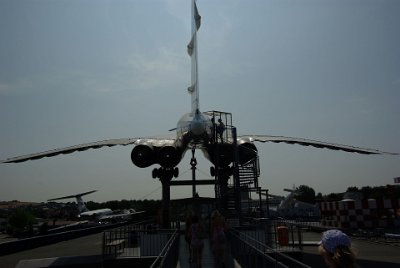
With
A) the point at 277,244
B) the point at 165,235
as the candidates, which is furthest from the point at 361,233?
the point at 165,235

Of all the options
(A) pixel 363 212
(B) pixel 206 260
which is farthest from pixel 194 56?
(A) pixel 363 212

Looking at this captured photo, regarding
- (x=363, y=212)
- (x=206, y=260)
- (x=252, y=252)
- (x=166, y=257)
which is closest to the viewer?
(x=166, y=257)

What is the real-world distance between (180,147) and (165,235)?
525 cm

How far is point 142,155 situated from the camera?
56.0 ft

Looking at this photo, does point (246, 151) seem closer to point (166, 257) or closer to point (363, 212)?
point (363, 212)

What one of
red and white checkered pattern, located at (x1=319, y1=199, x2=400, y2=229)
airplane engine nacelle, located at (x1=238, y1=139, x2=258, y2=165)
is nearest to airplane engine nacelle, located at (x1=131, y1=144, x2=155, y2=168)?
airplane engine nacelle, located at (x1=238, y1=139, x2=258, y2=165)

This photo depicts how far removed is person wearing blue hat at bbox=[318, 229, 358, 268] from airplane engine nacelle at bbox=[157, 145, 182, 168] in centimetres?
1454

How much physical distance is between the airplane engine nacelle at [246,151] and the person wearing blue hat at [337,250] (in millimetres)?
15574

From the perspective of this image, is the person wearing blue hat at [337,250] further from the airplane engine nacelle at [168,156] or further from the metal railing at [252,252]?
the airplane engine nacelle at [168,156]

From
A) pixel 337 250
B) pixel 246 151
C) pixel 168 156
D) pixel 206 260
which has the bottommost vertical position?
pixel 206 260

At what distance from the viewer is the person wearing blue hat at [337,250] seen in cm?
241

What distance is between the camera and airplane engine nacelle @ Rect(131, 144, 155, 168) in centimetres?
1703

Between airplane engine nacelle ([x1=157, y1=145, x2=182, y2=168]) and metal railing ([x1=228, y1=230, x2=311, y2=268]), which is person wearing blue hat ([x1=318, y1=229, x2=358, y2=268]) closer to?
metal railing ([x1=228, y1=230, x2=311, y2=268])

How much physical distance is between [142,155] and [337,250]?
15.0 meters
